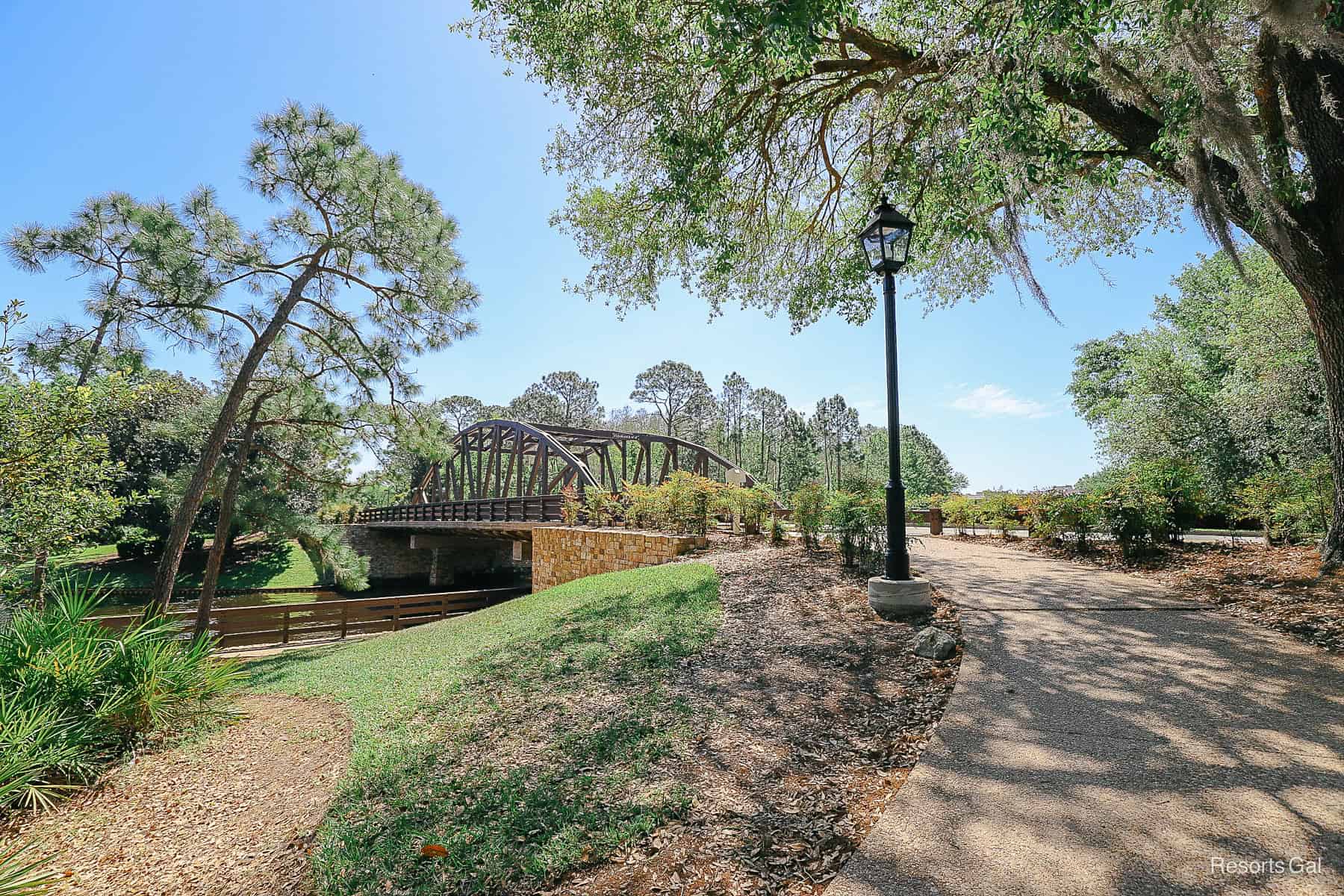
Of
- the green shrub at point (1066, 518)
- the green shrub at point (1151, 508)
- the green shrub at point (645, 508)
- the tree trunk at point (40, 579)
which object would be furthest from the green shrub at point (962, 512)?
the tree trunk at point (40, 579)

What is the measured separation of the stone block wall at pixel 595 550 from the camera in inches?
457

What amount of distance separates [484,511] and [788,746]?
2280 cm

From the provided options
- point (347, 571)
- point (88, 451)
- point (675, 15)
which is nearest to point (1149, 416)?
point (675, 15)

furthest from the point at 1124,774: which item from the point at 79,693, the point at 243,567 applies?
the point at 243,567

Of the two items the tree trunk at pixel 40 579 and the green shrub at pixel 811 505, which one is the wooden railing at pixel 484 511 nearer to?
the green shrub at pixel 811 505

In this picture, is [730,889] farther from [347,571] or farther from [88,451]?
[347,571]

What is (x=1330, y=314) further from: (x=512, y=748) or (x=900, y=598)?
(x=512, y=748)

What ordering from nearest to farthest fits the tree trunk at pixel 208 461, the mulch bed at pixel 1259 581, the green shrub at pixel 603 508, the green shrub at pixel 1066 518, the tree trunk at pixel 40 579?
1. the mulch bed at pixel 1259 581
2. the tree trunk at pixel 40 579
3. the green shrub at pixel 1066 518
4. the tree trunk at pixel 208 461
5. the green shrub at pixel 603 508

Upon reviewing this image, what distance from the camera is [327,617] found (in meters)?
13.5

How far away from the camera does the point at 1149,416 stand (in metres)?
17.3

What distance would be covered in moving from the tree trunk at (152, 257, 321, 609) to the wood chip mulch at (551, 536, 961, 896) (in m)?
8.88

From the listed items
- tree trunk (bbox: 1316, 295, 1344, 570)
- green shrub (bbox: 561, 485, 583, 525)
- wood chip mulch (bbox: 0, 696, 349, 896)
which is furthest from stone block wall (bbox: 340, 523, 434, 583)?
tree trunk (bbox: 1316, 295, 1344, 570)

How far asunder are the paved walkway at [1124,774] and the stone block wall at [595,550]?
726 centimetres

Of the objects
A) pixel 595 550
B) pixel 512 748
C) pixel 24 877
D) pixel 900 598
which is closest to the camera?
pixel 24 877
